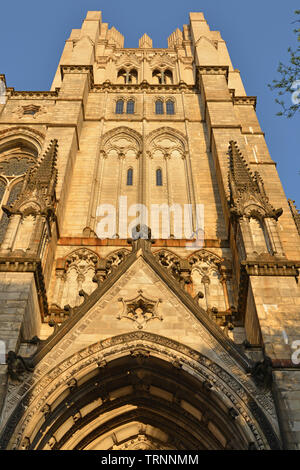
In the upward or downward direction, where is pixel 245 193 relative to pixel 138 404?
upward

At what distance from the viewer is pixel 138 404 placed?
1156cm

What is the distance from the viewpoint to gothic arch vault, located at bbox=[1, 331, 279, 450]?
9.54 meters

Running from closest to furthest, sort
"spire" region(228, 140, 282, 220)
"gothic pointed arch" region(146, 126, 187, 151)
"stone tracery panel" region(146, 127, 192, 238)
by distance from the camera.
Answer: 1. "spire" region(228, 140, 282, 220)
2. "stone tracery panel" region(146, 127, 192, 238)
3. "gothic pointed arch" region(146, 126, 187, 151)

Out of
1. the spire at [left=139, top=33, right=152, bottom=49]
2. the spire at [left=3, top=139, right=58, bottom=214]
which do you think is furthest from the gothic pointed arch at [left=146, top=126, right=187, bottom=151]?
the spire at [left=139, top=33, right=152, bottom=49]

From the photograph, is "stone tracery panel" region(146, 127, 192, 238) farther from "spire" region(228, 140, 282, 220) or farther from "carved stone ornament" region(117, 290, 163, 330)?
"carved stone ornament" region(117, 290, 163, 330)

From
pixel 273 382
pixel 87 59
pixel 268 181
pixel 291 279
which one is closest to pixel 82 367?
pixel 273 382

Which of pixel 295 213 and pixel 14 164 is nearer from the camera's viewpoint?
pixel 295 213

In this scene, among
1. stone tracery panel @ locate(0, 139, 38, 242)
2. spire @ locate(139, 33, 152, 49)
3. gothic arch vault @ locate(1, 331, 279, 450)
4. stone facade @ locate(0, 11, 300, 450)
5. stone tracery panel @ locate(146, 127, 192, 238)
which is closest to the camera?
gothic arch vault @ locate(1, 331, 279, 450)

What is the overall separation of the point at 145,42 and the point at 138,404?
27.4m

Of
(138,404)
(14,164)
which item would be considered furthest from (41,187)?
(14,164)

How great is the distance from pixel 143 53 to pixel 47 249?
20.0 m

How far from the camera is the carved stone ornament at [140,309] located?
11398 mm

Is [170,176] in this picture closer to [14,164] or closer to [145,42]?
[14,164]

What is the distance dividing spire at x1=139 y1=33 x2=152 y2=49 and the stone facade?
11181 millimetres
